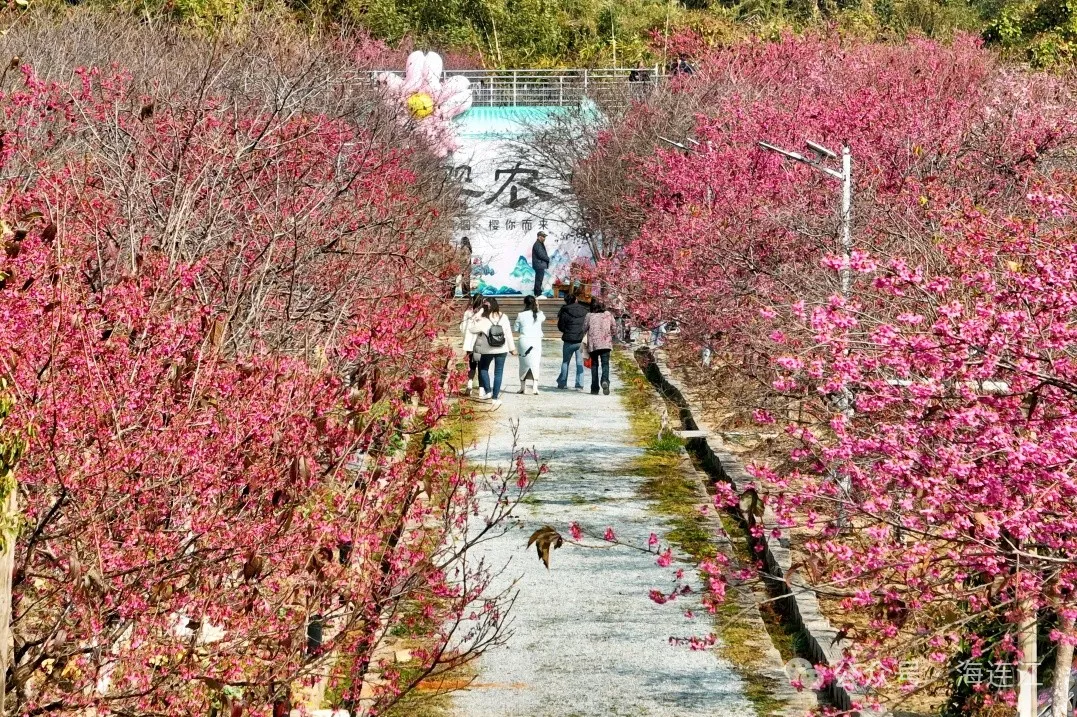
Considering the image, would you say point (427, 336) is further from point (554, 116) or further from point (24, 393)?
point (554, 116)

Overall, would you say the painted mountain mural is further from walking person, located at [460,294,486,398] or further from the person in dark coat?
walking person, located at [460,294,486,398]

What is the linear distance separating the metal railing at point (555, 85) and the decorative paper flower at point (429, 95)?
239 inches

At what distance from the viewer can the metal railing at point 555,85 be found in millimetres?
48562

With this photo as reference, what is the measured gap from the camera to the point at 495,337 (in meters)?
26.1

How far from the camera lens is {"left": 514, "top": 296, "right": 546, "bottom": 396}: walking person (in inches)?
1041

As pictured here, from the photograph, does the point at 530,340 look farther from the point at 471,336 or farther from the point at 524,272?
the point at 524,272

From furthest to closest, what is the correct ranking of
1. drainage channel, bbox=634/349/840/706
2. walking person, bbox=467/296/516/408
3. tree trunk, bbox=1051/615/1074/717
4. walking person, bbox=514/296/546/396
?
walking person, bbox=514/296/546/396 → walking person, bbox=467/296/516/408 → drainage channel, bbox=634/349/840/706 → tree trunk, bbox=1051/615/1074/717

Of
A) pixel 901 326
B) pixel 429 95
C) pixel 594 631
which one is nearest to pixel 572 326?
pixel 429 95

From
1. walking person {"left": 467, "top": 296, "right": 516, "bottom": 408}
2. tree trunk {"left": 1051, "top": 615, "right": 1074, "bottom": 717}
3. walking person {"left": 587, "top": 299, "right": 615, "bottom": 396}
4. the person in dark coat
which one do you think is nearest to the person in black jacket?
walking person {"left": 587, "top": 299, "right": 615, "bottom": 396}

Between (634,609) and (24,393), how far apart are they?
7.44 m

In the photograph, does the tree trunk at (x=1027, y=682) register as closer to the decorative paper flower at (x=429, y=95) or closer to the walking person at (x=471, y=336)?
the walking person at (x=471, y=336)

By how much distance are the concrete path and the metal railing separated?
95.5 feet

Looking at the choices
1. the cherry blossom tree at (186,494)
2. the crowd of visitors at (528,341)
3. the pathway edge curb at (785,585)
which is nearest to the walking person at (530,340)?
the crowd of visitors at (528,341)

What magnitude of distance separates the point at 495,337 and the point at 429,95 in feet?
48.8
